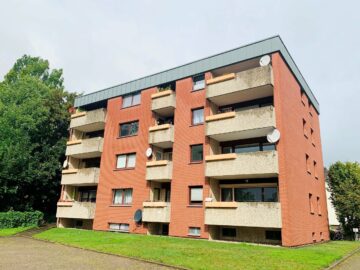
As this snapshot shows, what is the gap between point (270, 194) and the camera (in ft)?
76.8

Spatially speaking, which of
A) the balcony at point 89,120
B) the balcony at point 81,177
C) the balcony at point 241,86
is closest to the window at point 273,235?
the balcony at point 241,86

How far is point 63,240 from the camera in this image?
23.1 m

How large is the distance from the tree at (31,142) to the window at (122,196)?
38.9ft

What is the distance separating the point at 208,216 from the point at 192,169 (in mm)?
4322

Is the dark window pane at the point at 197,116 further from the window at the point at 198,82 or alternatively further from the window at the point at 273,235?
the window at the point at 273,235

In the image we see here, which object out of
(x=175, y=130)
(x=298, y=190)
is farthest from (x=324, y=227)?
(x=175, y=130)

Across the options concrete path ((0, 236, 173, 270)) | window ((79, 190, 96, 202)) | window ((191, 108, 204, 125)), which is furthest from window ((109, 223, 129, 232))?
window ((191, 108, 204, 125))

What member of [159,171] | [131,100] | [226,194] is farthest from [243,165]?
[131,100]

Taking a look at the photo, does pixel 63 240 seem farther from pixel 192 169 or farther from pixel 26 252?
pixel 192 169

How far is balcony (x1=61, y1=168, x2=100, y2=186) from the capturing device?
32.8m

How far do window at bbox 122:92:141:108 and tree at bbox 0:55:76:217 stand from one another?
1159cm

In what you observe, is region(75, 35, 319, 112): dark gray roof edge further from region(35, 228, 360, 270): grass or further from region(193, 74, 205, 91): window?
region(35, 228, 360, 270): grass

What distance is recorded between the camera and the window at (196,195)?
25469 millimetres

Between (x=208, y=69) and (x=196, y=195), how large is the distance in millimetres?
10964
